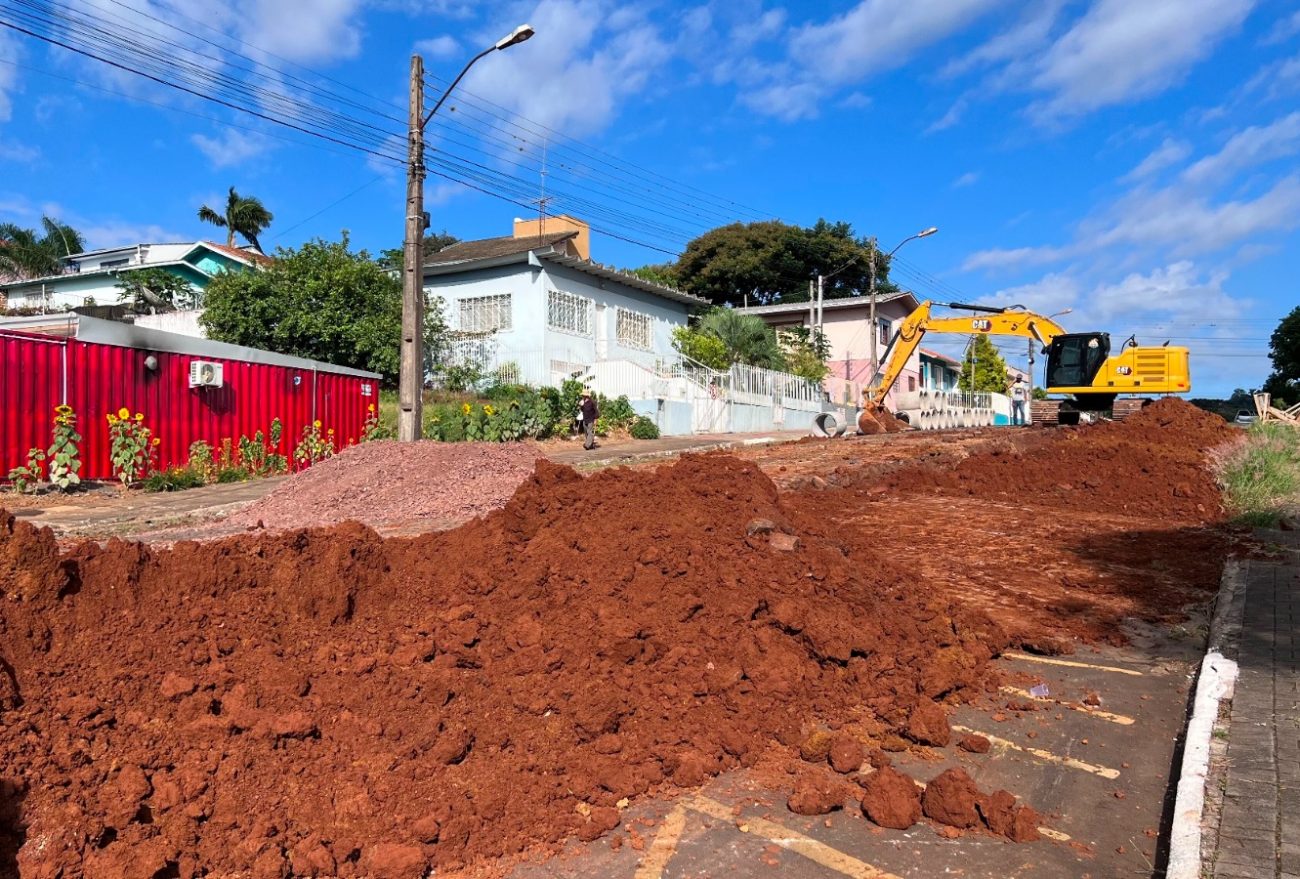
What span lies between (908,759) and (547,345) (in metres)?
23.3

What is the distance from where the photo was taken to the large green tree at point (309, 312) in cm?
2316

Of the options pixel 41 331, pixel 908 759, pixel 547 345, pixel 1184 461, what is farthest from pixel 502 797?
pixel 547 345

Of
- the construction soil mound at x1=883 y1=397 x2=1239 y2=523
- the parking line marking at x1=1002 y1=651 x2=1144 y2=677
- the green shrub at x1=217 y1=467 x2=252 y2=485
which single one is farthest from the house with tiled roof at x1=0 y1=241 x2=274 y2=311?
the parking line marking at x1=1002 y1=651 x2=1144 y2=677

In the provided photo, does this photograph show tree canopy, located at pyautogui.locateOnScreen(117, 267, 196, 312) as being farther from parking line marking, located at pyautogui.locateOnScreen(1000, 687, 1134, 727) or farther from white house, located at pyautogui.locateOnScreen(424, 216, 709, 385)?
parking line marking, located at pyautogui.locateOnScreen(1000, 687, 1134, 727)

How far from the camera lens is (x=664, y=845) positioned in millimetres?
3141

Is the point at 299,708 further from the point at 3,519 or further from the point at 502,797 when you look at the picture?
the point at 3,519

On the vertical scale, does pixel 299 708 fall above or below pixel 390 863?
above

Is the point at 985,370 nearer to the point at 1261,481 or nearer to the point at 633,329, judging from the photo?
the point at 633,329

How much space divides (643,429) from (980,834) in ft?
70.3

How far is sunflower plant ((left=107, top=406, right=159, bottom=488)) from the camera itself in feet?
43.4

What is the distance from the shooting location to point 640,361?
30.7 meters

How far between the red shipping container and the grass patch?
1521cm

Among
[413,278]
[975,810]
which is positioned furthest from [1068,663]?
[413,278]

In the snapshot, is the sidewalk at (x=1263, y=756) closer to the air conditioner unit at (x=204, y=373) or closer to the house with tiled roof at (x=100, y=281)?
the air conditioner unit at (x=204, y=373)
